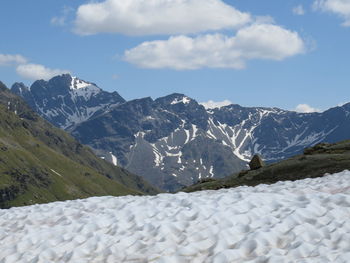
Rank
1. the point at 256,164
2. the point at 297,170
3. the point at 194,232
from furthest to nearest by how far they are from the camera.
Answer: the point at 256,164
the point at 297,170
the point at 194,232

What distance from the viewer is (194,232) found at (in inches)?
755

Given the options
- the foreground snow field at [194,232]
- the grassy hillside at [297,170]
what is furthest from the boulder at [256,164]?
the foreground snow field at [194,232]

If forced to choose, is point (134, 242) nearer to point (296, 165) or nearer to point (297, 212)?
point (297, 212)

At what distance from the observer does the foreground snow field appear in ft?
55.5

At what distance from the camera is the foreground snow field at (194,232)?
1691 cm

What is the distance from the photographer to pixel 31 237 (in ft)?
69.9

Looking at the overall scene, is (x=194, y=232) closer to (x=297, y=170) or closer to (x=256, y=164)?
(x=297, y=170)

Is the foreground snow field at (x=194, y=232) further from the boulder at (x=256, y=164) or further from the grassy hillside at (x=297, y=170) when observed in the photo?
the boulder at (x=256, y=164)

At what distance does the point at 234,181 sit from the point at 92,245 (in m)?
43.5

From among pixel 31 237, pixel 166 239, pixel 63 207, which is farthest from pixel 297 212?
pixel 63 207

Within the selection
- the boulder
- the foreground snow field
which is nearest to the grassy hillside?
the boulder

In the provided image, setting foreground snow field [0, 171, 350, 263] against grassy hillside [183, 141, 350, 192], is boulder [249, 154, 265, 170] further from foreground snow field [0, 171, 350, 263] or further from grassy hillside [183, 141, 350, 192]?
foreground snow field [0, 171, 350, 263]

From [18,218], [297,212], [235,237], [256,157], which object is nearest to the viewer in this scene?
[235,237]

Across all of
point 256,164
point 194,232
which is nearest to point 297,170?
point 256,164
